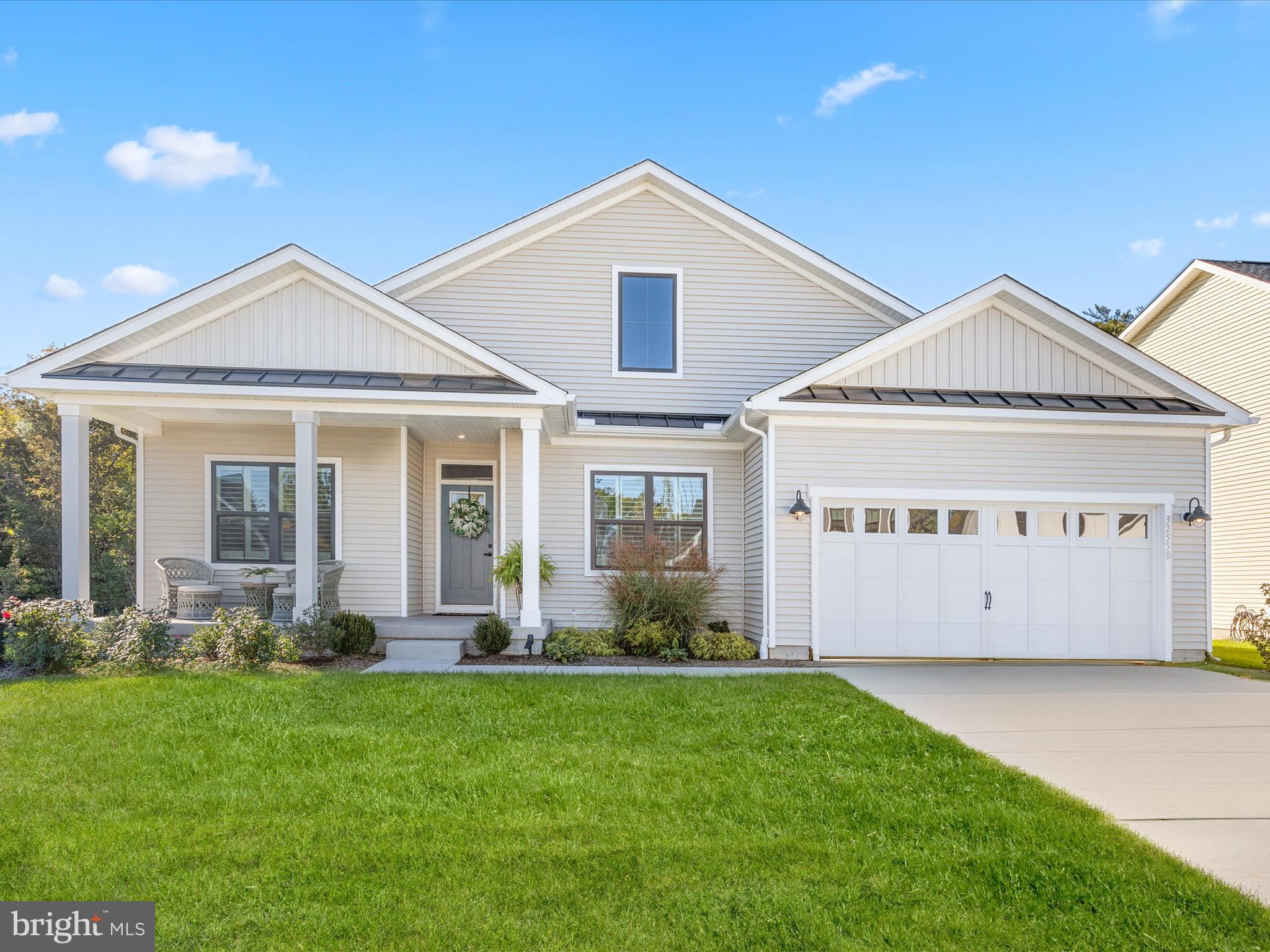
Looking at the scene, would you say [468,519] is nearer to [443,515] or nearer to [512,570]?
[443,515]

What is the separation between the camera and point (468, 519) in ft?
43.4

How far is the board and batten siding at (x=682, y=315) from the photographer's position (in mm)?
13461

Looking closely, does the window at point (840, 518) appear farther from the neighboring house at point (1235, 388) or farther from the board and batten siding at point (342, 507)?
the neighboring house at point (1235, 388)

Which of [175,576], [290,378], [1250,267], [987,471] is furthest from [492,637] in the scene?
[1250,267]

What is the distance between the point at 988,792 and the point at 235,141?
21907 mm

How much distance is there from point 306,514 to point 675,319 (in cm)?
668

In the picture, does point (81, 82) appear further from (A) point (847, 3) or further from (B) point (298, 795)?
(B) point (298, 795)

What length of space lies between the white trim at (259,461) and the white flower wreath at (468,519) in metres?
1.82

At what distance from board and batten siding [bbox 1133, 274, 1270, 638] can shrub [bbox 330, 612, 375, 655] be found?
15.7 meters

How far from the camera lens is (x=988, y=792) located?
5023 mm

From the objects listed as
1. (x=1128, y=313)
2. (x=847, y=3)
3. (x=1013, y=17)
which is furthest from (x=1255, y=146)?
(x=1128, y=313)

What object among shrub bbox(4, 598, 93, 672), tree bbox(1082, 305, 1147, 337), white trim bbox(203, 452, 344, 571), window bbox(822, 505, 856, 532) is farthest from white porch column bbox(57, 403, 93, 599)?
tree bbox(1082, 305, 1147, 337)

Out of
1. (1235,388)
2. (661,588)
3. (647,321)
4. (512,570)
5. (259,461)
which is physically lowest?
(661,588)

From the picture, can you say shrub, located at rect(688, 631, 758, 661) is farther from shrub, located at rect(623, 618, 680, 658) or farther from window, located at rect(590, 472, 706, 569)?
window, located at rect(590, 472, 706, 569)
